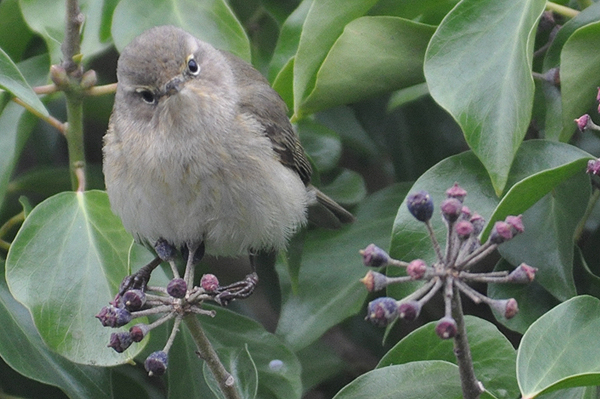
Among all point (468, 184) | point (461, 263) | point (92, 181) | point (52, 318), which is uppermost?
point (461, 263)

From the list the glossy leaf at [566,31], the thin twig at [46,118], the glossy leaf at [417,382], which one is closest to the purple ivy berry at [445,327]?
the glossy leaf at [417,382]

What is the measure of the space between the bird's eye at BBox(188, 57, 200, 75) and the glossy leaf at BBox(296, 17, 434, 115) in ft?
1.36

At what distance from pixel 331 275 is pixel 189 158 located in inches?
24.3

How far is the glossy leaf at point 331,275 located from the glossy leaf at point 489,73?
72cm

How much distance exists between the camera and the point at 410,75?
8.43 ft

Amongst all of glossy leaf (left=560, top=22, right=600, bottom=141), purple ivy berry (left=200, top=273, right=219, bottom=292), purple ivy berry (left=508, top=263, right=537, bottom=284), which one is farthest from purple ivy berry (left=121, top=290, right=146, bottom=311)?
glossy leaf (left=560, top=22, right=600, bottom=141)

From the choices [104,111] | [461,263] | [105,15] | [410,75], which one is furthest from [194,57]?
[461,263]

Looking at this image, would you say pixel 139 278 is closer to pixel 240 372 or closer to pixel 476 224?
pixel 240 372

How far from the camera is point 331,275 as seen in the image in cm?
279

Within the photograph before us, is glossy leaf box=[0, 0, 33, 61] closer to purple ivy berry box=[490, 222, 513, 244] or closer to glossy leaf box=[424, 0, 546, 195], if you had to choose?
glossy leaf box=[424, 0, 546, 195]

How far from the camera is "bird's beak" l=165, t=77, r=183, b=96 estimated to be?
2.61 meters

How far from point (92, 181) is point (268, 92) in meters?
0.87

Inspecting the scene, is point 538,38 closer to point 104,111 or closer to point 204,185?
point 204,185

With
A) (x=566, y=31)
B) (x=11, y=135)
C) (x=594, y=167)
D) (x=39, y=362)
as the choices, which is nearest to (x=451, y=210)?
(x=594, y=167)
